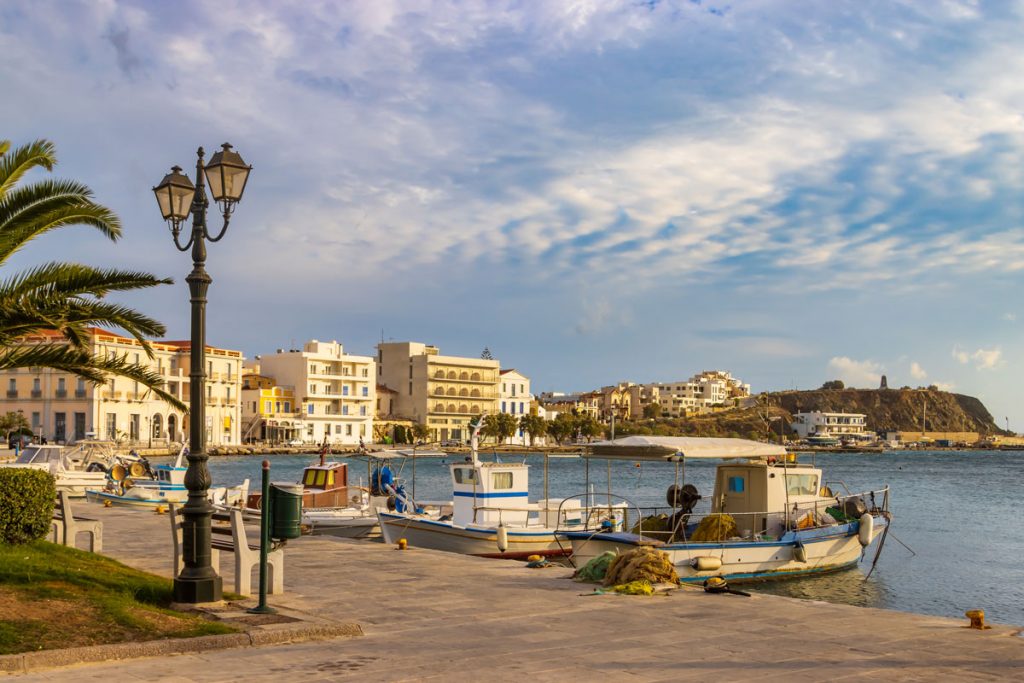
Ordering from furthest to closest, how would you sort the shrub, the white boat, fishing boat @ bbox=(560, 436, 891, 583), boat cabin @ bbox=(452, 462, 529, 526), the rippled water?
the white boat, boat cabin @ bbox=(452, 462, 529, 526), the rippled water, fishing boat @ bbox=(560, 436, 891, 583), the shrub

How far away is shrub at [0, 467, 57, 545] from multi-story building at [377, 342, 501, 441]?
13584 cm

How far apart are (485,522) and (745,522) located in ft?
21.7

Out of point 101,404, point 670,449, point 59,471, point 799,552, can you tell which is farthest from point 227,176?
point 101,404

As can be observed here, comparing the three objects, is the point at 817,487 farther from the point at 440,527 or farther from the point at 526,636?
the point at 526,636

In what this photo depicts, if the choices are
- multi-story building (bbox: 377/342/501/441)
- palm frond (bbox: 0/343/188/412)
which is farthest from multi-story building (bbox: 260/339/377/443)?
palm frond (bbox: 0/343/188/412)

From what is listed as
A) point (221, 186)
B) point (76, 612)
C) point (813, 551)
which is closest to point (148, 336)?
point (221, 186)

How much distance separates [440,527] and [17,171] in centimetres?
1406

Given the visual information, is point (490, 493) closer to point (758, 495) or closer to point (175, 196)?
point (758, 495)

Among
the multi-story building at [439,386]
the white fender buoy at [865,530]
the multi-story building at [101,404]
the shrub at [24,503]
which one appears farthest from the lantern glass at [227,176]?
the multi-story building at [439,386]

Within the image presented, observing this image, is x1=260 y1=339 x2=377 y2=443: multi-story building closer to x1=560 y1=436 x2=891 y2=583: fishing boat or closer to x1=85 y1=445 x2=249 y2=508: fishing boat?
x1=85 y1=445 x2=249 y2=508: fishing boat

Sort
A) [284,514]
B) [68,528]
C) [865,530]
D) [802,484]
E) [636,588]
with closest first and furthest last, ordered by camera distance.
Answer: [284,514] < [636,588] < [68,528] < [865,530] < [802,484]

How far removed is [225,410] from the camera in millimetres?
120312

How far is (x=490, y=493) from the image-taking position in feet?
85.0

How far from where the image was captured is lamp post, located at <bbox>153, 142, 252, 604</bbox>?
11.2 m
